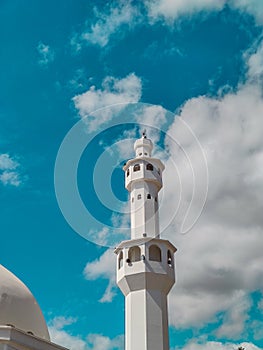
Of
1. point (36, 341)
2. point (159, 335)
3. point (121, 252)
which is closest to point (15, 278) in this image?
point (36, 341)

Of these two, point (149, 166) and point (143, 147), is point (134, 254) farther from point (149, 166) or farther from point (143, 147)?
point (143, 147)

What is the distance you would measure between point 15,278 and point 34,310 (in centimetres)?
145

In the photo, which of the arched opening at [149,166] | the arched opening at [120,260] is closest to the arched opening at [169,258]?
the arched opening at [120,260]

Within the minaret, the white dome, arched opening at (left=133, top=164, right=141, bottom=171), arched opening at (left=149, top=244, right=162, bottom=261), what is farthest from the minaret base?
arched opening at (left=133, top=164, right=141, bottom=171)

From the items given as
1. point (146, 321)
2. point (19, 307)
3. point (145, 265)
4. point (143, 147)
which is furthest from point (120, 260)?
point (143, 147)

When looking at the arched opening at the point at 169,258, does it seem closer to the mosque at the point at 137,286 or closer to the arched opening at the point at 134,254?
the mosque at the point at 137,286

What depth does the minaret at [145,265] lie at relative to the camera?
1677cm

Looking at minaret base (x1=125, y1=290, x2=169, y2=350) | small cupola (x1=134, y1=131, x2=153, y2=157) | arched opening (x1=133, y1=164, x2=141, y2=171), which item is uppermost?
small cupola (x1=134, y1=131, x2=153, y2=157)

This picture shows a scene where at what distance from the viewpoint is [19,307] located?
15.9m

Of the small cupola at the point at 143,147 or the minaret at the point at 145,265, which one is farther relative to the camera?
the small cupola at the point at 143,147

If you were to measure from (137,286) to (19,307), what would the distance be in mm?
4397

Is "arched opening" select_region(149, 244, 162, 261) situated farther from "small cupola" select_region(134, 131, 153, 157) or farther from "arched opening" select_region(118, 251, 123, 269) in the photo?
"small cupola" select_region(134, 131, 153, 157)

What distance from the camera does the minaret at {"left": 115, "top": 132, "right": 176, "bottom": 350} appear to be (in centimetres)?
1677

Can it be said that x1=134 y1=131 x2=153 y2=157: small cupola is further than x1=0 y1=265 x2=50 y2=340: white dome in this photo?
Yes
